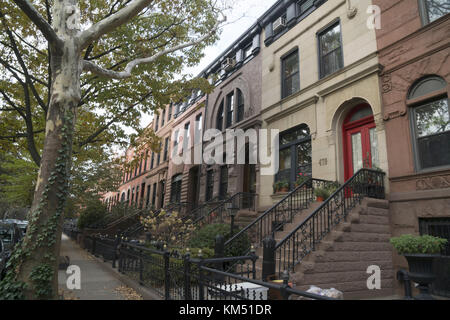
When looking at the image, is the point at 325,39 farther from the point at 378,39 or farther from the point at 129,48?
the point at 129,48

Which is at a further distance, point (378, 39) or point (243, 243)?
point (378, 39)

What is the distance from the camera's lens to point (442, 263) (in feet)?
23.4

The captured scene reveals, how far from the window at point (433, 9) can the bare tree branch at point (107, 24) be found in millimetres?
8245

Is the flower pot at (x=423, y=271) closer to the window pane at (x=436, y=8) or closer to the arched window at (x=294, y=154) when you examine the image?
the arched window at (x=294, y=154)

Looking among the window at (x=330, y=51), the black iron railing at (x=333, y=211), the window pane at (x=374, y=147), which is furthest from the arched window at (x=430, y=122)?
the window at (x=330, y=51)

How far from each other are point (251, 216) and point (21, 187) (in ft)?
46.2

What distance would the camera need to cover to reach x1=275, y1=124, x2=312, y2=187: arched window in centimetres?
1221

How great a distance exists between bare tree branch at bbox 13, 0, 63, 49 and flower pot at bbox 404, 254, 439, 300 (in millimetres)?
8597

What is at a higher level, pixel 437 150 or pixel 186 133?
pixel 186 133

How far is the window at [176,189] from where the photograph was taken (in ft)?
75.8

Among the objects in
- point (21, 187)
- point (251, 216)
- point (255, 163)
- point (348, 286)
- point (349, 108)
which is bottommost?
point (348, 286)

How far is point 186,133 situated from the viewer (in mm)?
24312
